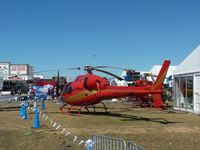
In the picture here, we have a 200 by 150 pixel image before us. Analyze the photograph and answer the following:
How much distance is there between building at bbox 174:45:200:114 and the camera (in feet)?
79.3

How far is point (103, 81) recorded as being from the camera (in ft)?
70.0

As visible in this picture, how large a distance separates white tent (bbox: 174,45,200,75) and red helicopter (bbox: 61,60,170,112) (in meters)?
4.71

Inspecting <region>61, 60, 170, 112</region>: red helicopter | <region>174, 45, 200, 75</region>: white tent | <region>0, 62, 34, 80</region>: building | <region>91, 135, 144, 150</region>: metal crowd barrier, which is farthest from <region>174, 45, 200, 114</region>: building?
<region>0, 62, 34, 80</region>: building

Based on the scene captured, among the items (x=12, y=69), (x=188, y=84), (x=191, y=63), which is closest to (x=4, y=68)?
(x=12, y=69)

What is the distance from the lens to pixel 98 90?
69.4 ft

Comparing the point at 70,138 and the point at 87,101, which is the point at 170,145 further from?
the point at 87,101

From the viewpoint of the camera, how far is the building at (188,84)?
24.2m

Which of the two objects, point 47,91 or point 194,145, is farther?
point 47,91

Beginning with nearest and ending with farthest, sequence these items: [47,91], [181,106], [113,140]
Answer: [113,140] → [181,106] → [47,91]

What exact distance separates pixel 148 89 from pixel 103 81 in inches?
129

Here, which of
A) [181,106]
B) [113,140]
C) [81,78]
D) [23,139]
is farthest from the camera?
[181,106]

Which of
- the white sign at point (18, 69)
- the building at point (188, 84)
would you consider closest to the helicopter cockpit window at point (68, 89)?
the building at point (188, 84)

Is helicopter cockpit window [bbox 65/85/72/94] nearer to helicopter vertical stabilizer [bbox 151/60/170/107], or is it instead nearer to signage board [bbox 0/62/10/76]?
helicopter vertical stabilizer [bbox 151/60/170/107]

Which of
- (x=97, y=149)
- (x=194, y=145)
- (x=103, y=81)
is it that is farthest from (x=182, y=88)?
→ (x=97, y=149)
